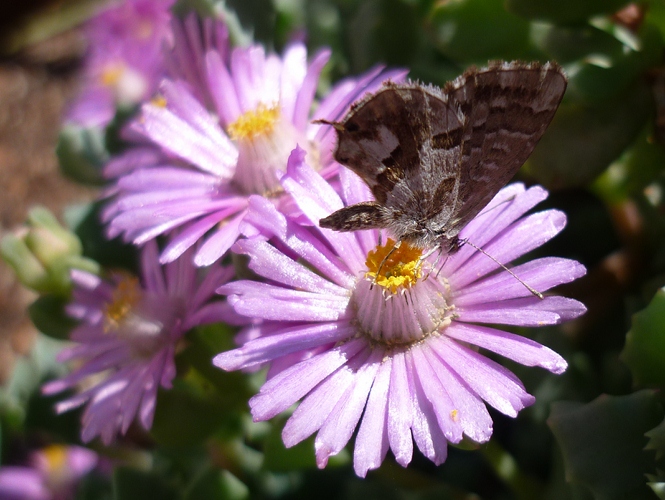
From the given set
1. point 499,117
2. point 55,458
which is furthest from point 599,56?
point 55,458

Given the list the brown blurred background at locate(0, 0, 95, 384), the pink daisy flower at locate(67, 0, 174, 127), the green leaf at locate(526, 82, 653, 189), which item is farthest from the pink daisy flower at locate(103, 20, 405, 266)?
the brown blurred background at locate(0, 0, 95, 384)

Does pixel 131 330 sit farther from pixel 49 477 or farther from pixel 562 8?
pixel 562 8

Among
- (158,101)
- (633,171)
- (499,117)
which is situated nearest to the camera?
(499,117)

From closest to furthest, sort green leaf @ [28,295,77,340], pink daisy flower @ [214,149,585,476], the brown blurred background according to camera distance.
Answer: pink daisy flower @ [214,149,585,476] < green leaf @ [28,295,77,340] < the brown blurred background

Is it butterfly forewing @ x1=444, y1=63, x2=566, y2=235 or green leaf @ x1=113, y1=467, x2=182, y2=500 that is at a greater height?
butterfly forewing @ x1=444, y1=63, x2=566, y2=235

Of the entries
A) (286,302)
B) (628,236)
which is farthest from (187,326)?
(628,236)

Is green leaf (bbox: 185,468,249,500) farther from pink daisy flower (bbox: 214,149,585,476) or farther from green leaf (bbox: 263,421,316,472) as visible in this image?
pink daisy flower (bbox: 214,149,585,476)

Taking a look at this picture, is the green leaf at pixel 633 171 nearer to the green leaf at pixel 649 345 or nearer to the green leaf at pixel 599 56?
the green leaf at pixel 599 56
